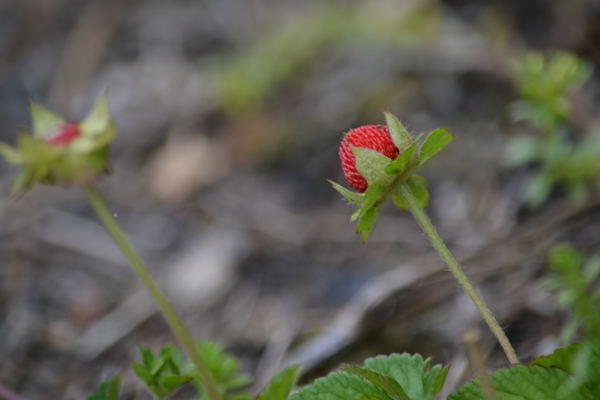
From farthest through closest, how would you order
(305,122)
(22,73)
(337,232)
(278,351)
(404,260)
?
(22,73), (305,122), (337,232), (404,260), (278,351)

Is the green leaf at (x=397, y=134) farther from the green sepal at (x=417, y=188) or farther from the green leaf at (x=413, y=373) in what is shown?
the green leaf at (x=413, y=373)

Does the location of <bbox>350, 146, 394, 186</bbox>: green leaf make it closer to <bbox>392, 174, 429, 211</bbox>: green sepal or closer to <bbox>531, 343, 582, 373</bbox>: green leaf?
<bbox>392, 174, 429, 211</bbox>: green sepal

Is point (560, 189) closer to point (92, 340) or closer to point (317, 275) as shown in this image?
point (317, 275)

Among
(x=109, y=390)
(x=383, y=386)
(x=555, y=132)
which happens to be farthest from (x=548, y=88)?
(x=109, y=390)

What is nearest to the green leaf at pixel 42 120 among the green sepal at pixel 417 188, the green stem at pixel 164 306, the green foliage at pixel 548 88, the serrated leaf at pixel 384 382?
the green stem at pixel 164 306

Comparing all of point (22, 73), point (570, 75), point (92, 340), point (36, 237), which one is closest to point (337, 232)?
point (92, 340)

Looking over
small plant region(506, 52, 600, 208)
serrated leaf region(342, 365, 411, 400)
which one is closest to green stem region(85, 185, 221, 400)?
serrated leaf region(342, 365, 411, 400)
